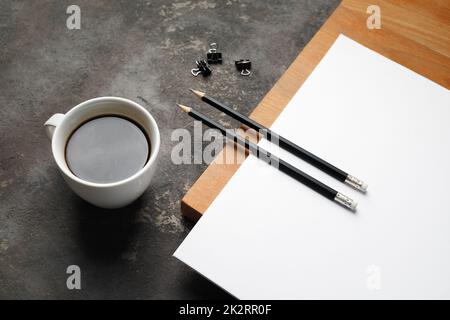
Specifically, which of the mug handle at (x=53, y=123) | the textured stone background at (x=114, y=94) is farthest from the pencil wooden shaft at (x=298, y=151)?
the mug handle at (x=53, y=123)

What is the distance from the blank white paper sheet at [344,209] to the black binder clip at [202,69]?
198 mm

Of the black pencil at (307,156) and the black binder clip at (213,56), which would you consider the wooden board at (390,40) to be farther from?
the black binder clip at (213,56)

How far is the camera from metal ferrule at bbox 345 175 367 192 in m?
0.74

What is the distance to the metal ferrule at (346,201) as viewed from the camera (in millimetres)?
722

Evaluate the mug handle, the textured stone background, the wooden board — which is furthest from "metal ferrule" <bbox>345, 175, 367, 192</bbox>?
the mug handle

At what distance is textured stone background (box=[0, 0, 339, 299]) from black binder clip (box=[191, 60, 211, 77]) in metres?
0.01

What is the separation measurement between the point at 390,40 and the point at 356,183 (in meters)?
0.26

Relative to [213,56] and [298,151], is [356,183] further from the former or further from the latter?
[213,56]

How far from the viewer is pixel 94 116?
0.74 m

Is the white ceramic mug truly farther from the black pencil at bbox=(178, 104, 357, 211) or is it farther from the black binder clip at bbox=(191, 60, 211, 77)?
A: the black binder clip at bbox=(191, 60, 211, 77)

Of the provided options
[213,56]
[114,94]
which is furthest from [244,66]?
[114,94]

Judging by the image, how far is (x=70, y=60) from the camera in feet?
3.08
